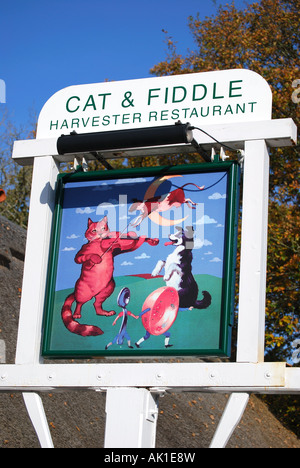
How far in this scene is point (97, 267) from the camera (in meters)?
5.80

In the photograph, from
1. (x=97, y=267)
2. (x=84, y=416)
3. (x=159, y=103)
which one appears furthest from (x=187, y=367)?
(x=84, y=416)

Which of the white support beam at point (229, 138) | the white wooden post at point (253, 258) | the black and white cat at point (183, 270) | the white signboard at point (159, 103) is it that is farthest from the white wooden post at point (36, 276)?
the white wooden post at point (253, 258)

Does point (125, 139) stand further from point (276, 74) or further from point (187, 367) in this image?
point (276, 74)

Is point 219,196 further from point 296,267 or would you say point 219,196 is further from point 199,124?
point 296,267

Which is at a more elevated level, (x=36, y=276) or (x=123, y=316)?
(x=36, y=276)

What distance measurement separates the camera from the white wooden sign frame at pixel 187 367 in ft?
16.6

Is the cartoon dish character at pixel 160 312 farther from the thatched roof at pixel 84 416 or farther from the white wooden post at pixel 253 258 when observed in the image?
the thatched roof at pixel 84 416

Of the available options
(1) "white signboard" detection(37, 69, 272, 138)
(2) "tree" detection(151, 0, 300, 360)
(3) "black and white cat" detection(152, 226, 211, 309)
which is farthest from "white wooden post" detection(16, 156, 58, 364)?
(2) "tree" detection(151, 0, 300, 360)

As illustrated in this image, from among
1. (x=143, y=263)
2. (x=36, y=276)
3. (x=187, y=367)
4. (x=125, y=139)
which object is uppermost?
(x=125, y=139)

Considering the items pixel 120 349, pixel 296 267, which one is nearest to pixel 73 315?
pixel 120 349

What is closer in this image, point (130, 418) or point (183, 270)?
point (130, 418)

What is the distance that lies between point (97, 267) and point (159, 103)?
1540 mm
